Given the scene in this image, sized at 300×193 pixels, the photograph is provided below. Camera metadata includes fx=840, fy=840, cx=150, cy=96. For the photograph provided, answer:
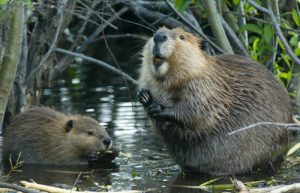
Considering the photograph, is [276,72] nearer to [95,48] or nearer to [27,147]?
[27,147]

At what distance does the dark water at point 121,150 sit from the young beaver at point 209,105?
0.15 metres

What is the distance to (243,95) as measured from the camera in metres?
5.92

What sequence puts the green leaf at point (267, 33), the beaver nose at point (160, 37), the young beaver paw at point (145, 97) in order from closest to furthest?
the beaver nose at point (160, 37), the young beaver paw at point (145, 97), the green leaf at point (267, 33)

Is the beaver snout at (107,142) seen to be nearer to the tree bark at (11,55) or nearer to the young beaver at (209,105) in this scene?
the young beaver at (209,105)

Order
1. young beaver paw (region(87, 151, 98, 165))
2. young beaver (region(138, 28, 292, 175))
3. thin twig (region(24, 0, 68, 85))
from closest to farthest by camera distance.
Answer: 1. young beaver (region(138, 28, 292, 175))
2. young beaver paw (region(87, 151, 98, 165))
3. thin twig (region(24, 0, 68, 85))

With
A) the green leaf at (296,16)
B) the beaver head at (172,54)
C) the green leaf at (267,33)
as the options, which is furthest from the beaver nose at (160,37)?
the green leaf at (296,16)

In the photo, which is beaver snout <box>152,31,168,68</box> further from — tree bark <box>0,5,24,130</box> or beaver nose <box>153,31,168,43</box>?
tree bark <box>0,5,24,130</box>

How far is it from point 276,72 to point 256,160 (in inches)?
63.5

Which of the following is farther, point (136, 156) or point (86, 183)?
point (136, 156)

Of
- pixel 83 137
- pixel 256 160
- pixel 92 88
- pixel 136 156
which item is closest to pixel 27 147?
pixel 83 137

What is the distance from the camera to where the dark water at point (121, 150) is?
5742 mm

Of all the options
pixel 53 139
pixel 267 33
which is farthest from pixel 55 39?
pixel 267 33

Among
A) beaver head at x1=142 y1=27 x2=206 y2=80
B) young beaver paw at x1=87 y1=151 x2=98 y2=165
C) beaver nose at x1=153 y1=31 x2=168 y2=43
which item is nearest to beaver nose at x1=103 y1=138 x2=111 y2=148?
young beaver paw at x1=87 y1=151 x2=98 y2=165

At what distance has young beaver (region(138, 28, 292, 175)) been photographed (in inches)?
224
